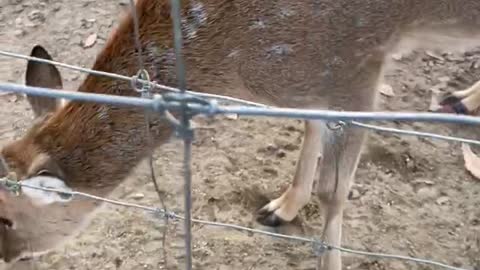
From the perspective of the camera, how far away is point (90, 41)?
4273mm

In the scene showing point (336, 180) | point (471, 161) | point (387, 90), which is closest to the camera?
point (336, 180)

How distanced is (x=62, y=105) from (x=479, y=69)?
7.39 ft

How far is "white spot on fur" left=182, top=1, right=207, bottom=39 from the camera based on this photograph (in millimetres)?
2547

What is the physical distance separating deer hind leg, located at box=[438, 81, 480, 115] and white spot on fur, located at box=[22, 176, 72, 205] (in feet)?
6.50

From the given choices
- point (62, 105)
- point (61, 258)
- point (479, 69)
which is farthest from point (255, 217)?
point (479, 69)

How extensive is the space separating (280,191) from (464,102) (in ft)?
3.28

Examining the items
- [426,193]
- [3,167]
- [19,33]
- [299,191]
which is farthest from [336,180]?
[19,33]

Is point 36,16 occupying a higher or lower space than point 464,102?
higher

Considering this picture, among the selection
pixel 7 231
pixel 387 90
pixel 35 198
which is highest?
pixel 35 198

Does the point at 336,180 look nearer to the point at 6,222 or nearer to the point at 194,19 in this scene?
the point at 194,19

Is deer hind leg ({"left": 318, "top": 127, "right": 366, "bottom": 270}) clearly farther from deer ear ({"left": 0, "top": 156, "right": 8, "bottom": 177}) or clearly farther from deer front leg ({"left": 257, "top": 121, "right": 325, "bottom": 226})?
deer ear ({"left": 0, "top": 156, "right": 8, "bottom": 177})

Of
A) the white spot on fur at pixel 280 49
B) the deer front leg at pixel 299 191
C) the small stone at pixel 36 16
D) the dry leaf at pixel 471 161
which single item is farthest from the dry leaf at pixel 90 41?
the dry leaf at pixel 471 161

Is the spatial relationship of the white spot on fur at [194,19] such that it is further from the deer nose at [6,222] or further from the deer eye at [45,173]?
the deer nose at [6,222]

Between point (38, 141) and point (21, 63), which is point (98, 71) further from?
point (21, 63)
